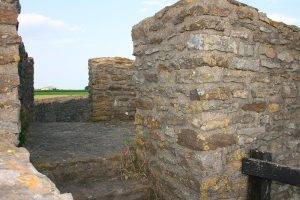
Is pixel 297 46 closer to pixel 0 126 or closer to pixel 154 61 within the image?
pixel 154 61

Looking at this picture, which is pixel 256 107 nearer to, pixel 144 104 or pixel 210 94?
pixel 210 94

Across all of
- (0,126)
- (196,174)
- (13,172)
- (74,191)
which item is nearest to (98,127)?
(74,191)

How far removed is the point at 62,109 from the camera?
44.7 ft

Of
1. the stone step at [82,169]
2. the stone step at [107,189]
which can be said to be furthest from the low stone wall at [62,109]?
the stone step at [107,189]

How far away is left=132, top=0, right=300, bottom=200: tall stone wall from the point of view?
319 cm

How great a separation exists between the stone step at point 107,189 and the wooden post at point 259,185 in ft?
4.18

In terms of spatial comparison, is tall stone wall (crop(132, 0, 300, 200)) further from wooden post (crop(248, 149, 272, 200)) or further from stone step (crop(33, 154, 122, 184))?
stone step (crop(33, 154, 122, 184))

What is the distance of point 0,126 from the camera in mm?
2488

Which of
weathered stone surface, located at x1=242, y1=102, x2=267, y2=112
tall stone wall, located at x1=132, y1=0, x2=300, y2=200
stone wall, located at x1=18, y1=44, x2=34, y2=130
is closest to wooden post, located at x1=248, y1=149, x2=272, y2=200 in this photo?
tall stone wall, located at x1=132, y1=0, x2=300, y2=200

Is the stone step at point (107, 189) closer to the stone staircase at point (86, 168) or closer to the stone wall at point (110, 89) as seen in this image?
the stone staircase at point (86, 168)

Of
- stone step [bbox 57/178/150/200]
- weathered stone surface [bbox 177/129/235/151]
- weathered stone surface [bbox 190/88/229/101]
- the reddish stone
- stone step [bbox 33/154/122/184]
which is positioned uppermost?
weathered stone surface [bbox 190/88/229/101]

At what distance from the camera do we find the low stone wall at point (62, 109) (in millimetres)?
12953

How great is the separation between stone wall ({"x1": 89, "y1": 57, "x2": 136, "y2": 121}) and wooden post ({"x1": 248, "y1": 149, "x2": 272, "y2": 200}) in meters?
5.19

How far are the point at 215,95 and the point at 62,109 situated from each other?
11345mm
